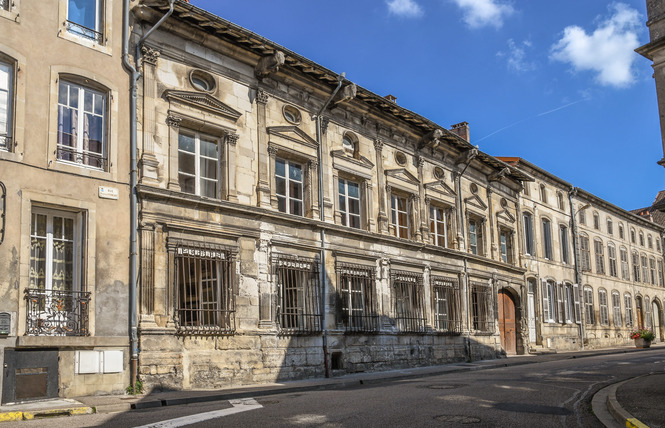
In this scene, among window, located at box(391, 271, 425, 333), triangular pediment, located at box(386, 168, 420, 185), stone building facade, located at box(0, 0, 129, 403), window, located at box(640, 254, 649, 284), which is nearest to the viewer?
stone building facade, located at box(0, 0, 129, 403)

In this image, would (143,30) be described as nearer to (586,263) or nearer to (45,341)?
(45,341)

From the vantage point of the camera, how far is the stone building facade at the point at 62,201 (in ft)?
38.0

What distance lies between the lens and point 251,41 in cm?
1617

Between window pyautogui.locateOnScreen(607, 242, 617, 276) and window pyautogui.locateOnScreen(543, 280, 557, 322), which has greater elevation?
window pyautogui.locateOnScreen(607, 242, 617, 276)

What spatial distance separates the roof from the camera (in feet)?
48.4

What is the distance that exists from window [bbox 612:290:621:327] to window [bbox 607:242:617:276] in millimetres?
1221

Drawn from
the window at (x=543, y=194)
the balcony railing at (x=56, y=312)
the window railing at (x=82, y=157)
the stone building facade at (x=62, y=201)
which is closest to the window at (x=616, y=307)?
the window at (x=543, y=194)

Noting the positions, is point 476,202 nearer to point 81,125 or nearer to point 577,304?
point 577,304

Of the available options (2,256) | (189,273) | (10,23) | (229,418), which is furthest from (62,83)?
(229,418)

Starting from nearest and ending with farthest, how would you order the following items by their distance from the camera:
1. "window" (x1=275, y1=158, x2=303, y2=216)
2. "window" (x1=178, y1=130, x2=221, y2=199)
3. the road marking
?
1. the road marking
2. "window" (x1=178, y1=130, x2=221, y2=199)
3. "window" (x1=275, y1=158, x2=303, y2=216)

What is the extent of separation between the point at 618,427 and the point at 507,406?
5.90 feet

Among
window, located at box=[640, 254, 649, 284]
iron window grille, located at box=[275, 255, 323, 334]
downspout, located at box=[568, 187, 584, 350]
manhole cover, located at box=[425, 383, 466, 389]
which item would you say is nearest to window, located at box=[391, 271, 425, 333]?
iron window grille, located at box=[275, 255, 323, 334]

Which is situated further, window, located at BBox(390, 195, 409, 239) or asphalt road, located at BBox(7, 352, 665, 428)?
window, located at BBox(390, 195, 409, 239)

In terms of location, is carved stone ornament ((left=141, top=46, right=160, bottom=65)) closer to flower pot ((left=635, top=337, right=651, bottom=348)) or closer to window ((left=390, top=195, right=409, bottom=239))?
window ((left=390, top=195, right=409, bottom=239))
